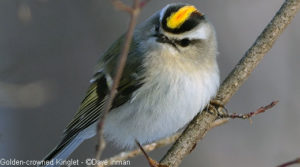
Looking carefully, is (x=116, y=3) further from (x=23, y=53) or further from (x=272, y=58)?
(x=272, y=58)

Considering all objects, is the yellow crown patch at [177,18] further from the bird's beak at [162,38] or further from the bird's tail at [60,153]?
the bird's tail at [60,153]

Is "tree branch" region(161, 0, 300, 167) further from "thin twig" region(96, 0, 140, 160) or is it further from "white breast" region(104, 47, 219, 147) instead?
"thin twig" region(96, 0, 140, 160)

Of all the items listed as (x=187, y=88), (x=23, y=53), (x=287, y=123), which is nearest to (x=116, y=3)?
(x=187, y=88)

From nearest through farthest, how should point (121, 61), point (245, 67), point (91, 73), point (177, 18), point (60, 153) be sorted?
point (121, 61) < point (177, 18) < point (245, 67) < point (60, 153) < point (91, 73)

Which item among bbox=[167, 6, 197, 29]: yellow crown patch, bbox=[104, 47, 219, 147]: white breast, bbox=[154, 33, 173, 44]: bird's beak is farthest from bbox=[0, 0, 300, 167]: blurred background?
bbox=[167, 6, 197, 29]: yellow crown patch

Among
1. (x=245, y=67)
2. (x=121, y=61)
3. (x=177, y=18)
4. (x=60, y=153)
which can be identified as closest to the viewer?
(x=121, y=61)

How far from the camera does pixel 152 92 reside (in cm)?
290

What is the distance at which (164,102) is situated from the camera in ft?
9.39

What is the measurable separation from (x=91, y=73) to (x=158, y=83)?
172 centimetres

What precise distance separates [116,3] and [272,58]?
3.20 meters

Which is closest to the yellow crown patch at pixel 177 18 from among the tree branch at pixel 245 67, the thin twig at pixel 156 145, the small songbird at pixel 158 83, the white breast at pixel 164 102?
the small songbird at pixel 158 83

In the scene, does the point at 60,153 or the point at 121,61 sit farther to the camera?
the point at 60,153

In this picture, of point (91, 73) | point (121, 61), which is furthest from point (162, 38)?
point (91, 73)

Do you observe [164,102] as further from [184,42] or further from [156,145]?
[184,42]
